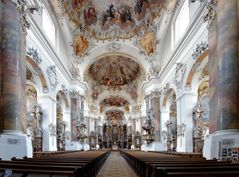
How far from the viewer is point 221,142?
7875 millimetres

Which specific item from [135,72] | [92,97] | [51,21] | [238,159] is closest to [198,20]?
[238,159]

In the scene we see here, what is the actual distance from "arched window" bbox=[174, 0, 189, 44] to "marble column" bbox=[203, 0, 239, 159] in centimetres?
656

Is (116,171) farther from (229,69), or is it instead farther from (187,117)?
(187,117)

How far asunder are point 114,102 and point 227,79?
32.1 metres

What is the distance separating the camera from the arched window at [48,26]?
15.6 metres

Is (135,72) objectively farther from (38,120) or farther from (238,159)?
(238,159)

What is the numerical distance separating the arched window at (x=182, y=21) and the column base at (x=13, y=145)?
9.94 meters

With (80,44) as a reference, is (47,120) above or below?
below

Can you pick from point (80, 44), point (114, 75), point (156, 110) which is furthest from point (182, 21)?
point (114, 75)

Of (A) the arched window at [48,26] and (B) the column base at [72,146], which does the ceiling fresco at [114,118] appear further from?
(A) the arched window at [48,26]

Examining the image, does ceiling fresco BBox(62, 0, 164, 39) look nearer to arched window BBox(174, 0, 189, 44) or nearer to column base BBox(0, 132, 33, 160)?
arched window BBox(174, 0, 189, 44)

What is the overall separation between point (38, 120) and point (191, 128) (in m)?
8.06

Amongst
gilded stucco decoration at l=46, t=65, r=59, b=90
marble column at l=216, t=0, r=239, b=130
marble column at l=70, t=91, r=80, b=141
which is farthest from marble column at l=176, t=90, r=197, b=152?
marble column at l=70, t=91, r=80, b=141

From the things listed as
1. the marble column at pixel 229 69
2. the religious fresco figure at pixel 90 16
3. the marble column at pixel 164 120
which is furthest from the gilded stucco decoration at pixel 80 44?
the marble column at pixel 229 69
